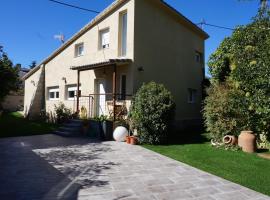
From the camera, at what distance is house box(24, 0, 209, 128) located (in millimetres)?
14609

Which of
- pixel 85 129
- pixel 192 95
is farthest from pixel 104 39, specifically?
pixel 192 95

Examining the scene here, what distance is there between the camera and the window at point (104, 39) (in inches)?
647

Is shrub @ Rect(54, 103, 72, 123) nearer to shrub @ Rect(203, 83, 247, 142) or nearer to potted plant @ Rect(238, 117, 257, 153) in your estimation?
shrub @ Rect(203, 83, 247, 142)

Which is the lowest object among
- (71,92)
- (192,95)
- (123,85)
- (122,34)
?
(192,95)

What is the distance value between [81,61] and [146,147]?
9.21 meters

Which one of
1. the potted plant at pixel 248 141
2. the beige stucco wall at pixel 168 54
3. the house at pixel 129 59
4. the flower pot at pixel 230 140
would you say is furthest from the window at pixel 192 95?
the potted plant at pixel 248 141

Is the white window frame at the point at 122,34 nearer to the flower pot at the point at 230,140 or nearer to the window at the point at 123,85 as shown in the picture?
the window at the point at 123,85

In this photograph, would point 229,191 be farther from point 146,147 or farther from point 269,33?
point 269,33

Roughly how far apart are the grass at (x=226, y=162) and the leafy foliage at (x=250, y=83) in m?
1.74

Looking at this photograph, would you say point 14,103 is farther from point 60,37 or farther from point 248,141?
point 248,141

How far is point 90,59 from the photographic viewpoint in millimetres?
17562

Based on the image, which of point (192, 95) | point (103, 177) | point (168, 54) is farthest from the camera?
point (192, 95)

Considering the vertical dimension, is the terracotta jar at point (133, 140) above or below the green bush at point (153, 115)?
below

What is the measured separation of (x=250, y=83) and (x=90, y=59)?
32.4ft
